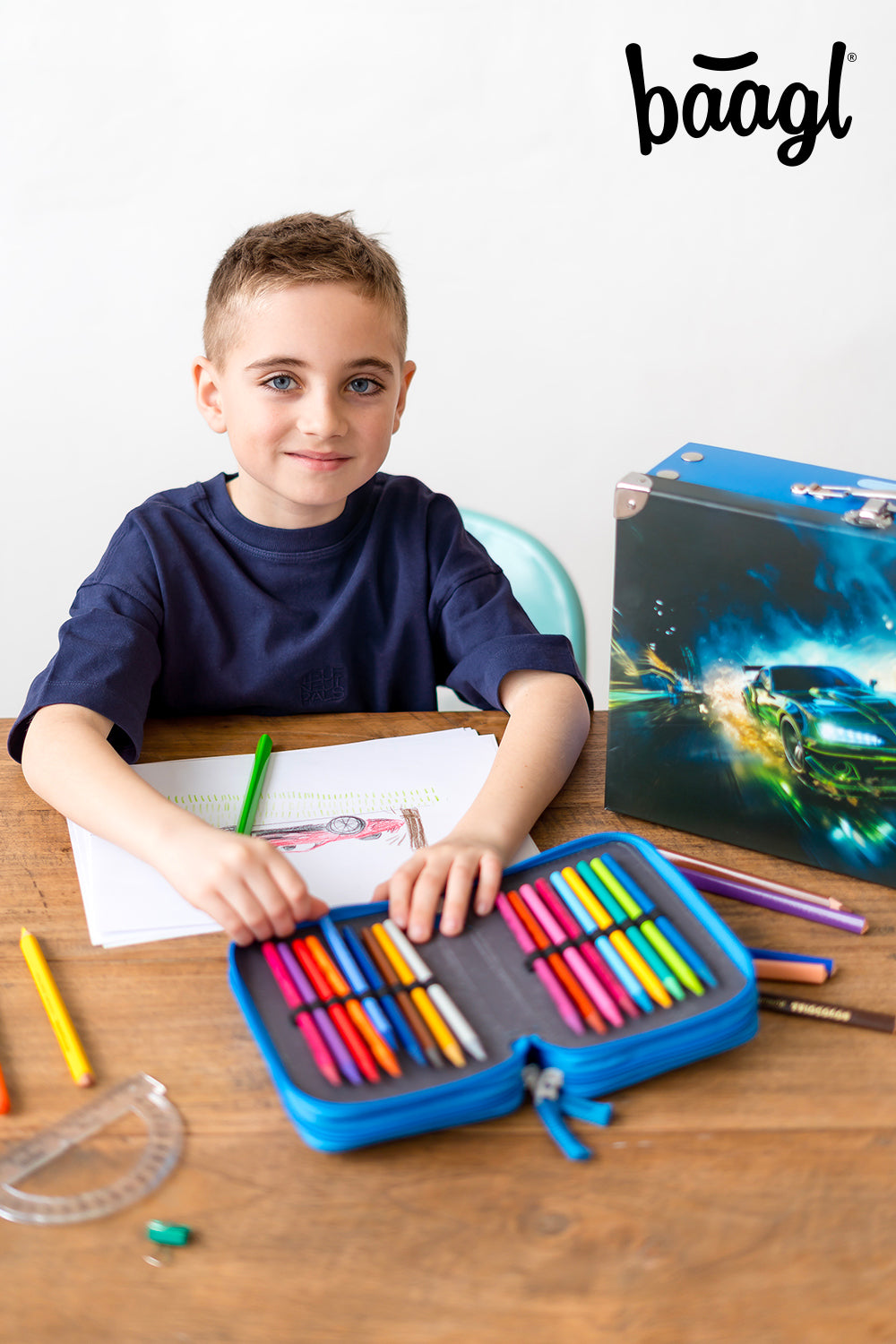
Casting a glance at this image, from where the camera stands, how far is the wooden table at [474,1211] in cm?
48

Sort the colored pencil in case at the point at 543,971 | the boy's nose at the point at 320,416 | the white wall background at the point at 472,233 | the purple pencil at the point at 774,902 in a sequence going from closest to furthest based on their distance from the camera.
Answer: the colored pencil in case at the point at 543,971, the purple pencil at the point at 774,902, the boy's nose at the point at 320,416, the white wall background at the point at 472,233

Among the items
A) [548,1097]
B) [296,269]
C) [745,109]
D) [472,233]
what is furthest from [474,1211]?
[745,109]

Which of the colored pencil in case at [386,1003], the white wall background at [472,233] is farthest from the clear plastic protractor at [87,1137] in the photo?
the white wall background at [472,233]

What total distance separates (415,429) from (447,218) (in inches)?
14.7

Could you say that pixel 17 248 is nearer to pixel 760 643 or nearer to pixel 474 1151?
pixel 760 643

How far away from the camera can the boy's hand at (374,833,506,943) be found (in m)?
0.66

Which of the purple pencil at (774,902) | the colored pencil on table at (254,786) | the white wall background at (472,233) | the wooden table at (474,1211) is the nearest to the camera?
the wooden table at (474,1211)

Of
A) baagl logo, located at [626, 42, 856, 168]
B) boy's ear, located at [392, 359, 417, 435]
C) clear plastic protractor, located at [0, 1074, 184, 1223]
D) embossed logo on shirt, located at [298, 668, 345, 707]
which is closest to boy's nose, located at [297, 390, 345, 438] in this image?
boy's ear, located at [392, 359, 417, 435]

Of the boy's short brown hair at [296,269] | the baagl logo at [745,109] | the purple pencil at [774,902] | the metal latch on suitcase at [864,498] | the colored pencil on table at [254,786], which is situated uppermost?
the baagl logo at [745,109]

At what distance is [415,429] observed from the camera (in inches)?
Answer: 87.4

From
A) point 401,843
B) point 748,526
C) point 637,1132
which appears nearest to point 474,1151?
point 637,1132

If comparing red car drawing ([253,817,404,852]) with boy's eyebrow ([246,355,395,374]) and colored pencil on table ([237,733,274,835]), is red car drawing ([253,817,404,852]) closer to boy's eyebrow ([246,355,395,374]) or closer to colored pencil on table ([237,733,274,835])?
colored pencil on table ([237,733,274,835])

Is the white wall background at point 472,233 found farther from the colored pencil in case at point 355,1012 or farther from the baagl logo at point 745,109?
the colored pencil in case at point 355,1012

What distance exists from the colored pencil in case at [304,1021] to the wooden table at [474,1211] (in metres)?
0.04
